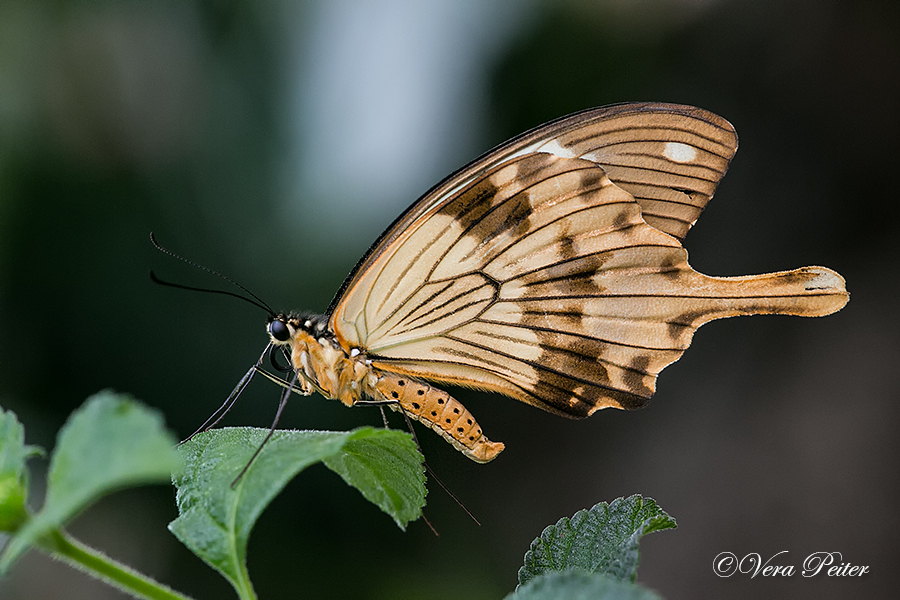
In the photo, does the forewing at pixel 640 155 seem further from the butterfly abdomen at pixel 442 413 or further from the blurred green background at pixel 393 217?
the blurred green background at pixel 393 217

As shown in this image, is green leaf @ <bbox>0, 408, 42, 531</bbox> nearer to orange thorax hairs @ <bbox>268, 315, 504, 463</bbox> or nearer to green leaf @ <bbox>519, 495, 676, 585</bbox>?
green leaf @ <bbox>519, 495, 676, 585</bbox>

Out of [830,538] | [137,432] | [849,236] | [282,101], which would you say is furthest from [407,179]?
[137,432]

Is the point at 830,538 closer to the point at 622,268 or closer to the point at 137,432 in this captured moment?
the point at 622,268

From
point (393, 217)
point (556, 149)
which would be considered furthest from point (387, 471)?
point (393, 217)

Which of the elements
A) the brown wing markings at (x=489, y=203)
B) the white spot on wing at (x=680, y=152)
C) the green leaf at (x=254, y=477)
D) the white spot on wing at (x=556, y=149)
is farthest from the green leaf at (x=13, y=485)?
the white spot on wing at (x=680, y=152)

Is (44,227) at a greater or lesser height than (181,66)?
lesser

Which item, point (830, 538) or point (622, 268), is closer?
point (622, 268)

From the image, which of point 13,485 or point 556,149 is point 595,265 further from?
point 13,485
